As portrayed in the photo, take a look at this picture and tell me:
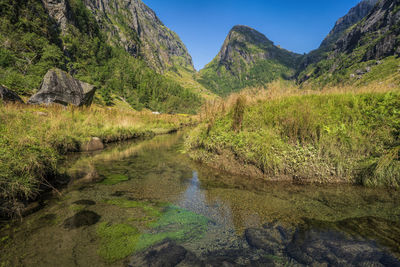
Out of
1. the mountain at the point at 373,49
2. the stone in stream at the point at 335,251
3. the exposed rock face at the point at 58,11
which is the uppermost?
the mountain at the point at 373,49

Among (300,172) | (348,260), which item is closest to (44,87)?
(300,172)

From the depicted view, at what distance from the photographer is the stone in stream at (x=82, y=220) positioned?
351 cm

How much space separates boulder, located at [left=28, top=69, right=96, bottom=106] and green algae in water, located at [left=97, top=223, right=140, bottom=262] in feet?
65.3

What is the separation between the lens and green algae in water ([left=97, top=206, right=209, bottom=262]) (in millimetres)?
2928

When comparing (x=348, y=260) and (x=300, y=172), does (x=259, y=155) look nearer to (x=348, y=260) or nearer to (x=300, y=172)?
(x=300, y=172)

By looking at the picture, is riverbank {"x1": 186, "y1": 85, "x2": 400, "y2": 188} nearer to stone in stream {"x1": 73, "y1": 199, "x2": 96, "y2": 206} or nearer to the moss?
the moss

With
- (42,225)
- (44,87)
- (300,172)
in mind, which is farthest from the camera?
(44,87)

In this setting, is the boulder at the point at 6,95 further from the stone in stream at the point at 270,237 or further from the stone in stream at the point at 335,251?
the stone in stream at the point at 335,251

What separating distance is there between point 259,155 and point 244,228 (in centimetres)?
309

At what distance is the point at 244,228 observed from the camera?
3.56 meters

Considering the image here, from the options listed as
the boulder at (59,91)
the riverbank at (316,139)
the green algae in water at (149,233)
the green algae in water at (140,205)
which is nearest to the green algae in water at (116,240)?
the green algae in water at (149,233)

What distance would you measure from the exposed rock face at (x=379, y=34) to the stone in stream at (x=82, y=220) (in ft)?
466

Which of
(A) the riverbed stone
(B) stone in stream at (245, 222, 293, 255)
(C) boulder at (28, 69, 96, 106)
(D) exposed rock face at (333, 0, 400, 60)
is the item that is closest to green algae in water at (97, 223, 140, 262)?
(B) stone in stream at (245, 222, 293, 255)

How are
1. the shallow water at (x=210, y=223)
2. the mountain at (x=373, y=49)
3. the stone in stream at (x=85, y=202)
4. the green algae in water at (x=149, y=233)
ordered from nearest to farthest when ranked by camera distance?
the shallow water at (x=210, y=223), the green algae in water at (x=149, y=233), the stone in stream at (x=85, y=202), the mountain at (x=373, y=49)
